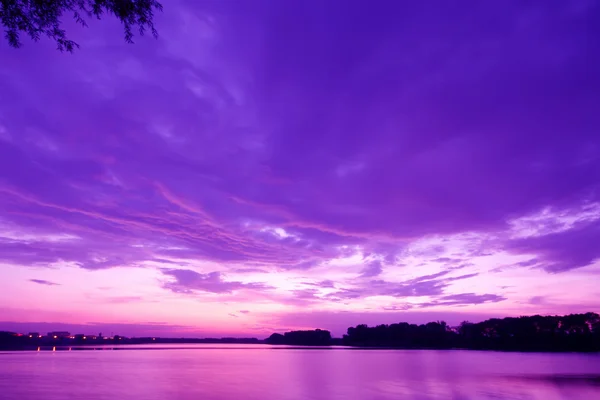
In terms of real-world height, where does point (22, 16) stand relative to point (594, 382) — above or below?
above

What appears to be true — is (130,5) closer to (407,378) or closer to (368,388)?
(368,388)

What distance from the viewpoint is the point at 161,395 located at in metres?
35.5

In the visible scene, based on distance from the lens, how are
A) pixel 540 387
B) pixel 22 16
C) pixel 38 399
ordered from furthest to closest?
1. pixel 540 387
2. pixel 38 399
3. pixel 22 16

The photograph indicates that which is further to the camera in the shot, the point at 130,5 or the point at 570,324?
the point at 570,324

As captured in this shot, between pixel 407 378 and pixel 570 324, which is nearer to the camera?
pixel 407 378

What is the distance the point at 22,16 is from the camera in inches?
377

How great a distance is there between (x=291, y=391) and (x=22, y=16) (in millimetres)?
35370

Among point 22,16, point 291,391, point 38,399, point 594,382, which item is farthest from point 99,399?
point 594,382

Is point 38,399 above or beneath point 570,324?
beneath

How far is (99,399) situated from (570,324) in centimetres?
17490

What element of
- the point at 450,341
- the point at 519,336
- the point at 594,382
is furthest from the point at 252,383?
the point at 450,341

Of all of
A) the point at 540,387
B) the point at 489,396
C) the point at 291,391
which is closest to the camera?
the point at 489,396

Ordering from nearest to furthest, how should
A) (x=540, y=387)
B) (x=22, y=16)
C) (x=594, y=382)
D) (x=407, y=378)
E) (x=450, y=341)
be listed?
(x=22, y=16) → (x=540, y=387) → (x=594, y=382) → (x=407, y=378) → (x=450, y=341)

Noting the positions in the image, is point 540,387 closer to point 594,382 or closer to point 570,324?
point 594,382
